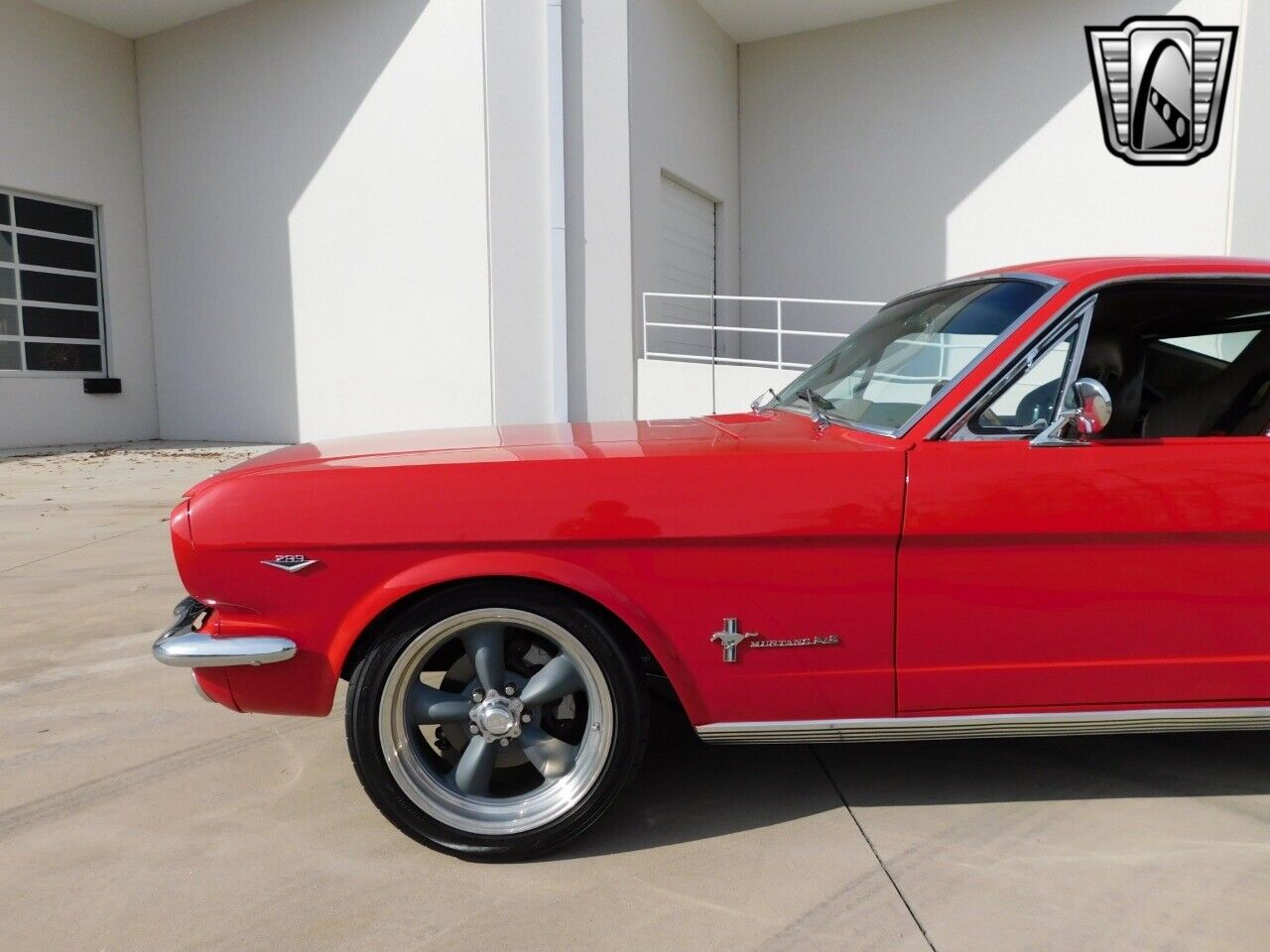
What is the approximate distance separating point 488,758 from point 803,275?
43.3 ft

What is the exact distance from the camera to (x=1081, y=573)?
2.40 meters

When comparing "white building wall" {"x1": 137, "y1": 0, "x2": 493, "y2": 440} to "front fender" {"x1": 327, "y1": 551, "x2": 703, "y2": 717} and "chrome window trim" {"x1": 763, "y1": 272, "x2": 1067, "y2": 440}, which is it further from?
"front fender" {"x1": 327, "y1": 551, "x2": 703, "y2": 717}

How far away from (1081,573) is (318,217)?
39.1 ft

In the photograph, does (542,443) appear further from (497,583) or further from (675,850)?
(675,850)

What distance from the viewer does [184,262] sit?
14031 mm

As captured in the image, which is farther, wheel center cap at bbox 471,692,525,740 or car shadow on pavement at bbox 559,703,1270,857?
car shadow on pavement at bbox 559,703,1270,857

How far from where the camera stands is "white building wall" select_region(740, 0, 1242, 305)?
1303 cm

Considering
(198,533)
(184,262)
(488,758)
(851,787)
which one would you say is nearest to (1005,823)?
(851,787)

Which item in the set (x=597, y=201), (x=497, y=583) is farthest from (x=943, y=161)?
(x=497, y=583)

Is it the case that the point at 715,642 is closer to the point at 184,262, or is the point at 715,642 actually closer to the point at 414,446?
the point at 414,446

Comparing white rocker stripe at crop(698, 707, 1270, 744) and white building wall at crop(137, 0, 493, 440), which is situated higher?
white building wall at crop(137, 0, 493, 440)

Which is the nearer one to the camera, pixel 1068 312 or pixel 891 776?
pixel 1068 312

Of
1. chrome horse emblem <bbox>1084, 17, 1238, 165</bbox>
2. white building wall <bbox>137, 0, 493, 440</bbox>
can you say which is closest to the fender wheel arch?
white building wall <bbox>137, 0, 493, 440</bbox>

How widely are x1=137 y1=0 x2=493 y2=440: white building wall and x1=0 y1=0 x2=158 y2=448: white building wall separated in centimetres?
31
